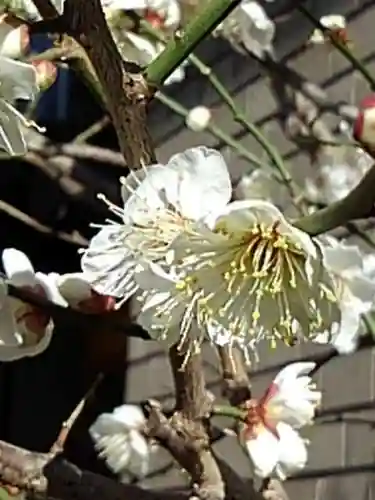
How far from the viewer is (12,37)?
78 cm

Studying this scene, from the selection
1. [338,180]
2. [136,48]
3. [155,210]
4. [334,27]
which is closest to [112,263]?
[155,210]

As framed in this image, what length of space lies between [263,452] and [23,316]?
226 mm

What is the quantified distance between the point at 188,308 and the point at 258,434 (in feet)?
0.77

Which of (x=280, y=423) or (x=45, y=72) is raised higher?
(x=45, y=72)

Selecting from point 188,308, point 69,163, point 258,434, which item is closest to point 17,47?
point 188,308

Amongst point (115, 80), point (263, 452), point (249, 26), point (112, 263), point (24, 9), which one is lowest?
point (263, 452)

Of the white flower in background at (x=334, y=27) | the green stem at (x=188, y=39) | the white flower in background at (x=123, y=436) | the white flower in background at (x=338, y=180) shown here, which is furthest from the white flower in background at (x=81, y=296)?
the white flower in background at (x=338, y=180)

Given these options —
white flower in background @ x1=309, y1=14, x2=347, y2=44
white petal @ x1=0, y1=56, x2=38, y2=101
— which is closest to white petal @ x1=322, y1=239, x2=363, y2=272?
white petal @ x1=0, y1=56, x2=38, y2=101

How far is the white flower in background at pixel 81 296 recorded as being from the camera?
89 cm

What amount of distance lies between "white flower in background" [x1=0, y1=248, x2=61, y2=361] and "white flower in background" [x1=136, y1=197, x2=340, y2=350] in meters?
0.18

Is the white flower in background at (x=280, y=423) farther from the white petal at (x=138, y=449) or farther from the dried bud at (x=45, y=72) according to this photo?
the white petal at (x=138, y=449)

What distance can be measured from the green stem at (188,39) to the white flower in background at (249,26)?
1.01 metres

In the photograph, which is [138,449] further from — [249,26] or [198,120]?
[249,26]

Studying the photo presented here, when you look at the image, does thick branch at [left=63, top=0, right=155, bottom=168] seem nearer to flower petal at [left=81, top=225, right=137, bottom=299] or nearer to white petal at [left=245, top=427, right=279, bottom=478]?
flower petal at [left=81, top=225, right=137, bottom=299]
